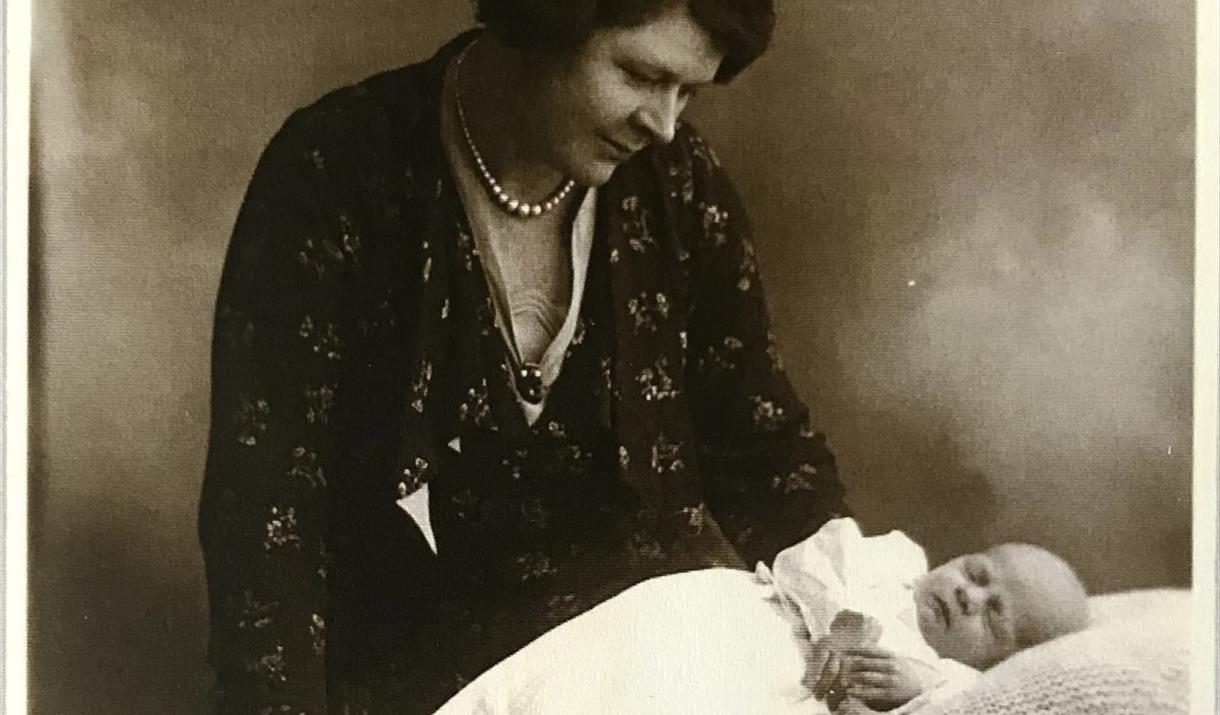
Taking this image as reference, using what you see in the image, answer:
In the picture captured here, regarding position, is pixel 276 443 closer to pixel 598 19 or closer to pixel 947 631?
pixel 598 19

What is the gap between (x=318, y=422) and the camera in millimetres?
1022

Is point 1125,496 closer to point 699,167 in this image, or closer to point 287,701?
point 699,167

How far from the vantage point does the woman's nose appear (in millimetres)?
1046

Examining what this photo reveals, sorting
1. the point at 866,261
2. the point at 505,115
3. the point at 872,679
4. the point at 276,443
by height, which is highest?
the point at 505,115

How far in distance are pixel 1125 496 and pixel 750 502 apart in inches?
13.1

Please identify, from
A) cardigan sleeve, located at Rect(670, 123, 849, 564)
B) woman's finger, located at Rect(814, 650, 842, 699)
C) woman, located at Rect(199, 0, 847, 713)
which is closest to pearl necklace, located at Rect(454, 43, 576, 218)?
woman, located at Rect(199, 0, 847, 713)

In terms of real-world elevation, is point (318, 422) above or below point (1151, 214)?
below

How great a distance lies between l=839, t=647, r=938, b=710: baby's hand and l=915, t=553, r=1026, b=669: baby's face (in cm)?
3

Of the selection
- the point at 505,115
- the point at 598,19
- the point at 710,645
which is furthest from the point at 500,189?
the point at 710,645

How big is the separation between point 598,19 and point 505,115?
11 cm

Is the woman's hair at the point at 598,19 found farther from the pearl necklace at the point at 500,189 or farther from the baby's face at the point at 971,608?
Result: the baby's face at the point at 971,608

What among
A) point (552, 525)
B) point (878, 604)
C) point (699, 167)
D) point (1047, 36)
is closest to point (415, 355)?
point (552, 525)

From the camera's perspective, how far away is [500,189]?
1051 millimetres

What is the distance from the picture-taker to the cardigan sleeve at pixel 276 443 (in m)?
1.02
